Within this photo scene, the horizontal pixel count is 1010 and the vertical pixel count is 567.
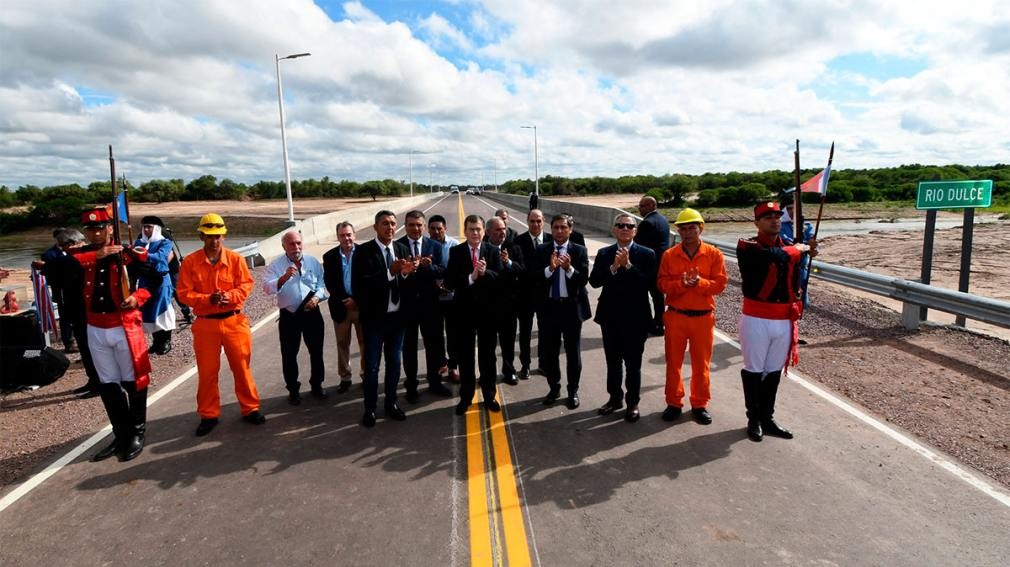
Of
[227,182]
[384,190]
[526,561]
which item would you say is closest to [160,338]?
[526,561]

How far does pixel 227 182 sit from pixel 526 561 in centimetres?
11612

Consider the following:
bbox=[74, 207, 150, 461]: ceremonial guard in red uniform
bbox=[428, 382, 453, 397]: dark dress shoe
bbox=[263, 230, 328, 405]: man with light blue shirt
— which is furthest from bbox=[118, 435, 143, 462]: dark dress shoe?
bbox=[428, 382, 453, 397]: dark dress shoe

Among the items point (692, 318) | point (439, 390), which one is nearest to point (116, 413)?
point (439, 390)

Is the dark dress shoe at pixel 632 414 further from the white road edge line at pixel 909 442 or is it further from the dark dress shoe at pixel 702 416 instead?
the white road edge line at pixel 909 442

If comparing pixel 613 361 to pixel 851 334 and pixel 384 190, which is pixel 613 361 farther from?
pixel 384 190

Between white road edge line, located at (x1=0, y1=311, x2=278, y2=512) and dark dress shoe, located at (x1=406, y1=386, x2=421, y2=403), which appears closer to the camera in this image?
white road edge line, located at (x1=0, y1=311, x2=278, y2=512)

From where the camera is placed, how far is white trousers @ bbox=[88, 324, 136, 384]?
454 cm

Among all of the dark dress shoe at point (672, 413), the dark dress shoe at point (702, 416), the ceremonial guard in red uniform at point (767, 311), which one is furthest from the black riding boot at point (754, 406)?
the dark dress shoe at point (672, 413)

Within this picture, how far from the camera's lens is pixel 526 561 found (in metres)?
3.11

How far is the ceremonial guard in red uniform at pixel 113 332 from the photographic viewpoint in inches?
177

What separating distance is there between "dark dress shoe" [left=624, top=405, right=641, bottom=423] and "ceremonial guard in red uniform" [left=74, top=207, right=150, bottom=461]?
4006 millimetres

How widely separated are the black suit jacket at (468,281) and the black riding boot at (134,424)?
107 inches

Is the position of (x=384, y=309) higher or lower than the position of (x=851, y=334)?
higher

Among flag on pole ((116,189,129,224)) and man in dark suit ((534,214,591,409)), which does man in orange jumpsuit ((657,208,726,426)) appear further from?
flag on pole ((116,189,129,224))
